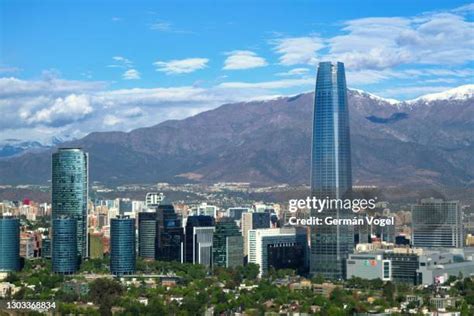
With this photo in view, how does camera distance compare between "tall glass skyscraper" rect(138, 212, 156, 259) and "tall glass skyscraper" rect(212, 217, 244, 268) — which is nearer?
"tall glass skyscraper" rect(212, 217, 244, 268)

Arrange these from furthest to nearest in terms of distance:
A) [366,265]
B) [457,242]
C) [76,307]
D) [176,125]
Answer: [176,125] → [457,242] → [366,265] → [76,307]

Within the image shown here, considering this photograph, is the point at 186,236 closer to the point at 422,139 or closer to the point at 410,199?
the point at 410,199

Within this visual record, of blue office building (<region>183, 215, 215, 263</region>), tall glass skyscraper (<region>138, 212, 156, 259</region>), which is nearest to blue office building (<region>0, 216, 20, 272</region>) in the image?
tall glass skyscraper (<region>138, 212, 156, 259</region>)

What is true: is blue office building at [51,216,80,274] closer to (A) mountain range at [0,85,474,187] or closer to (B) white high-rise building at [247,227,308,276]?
(B) white high-rise building at [247,227,308,276]

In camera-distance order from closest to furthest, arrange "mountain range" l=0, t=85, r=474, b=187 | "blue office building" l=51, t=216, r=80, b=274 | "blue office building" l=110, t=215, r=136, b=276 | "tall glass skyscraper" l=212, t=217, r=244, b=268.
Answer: "blue office building" l=110, t=215, r=136, b=276
"blue office building" l=51, t=216, r=80, b=274
"tall glass skyscraper" l=212, t=217, r=244, b=268
"mountain range" l=0, t=85, r=474, b=187

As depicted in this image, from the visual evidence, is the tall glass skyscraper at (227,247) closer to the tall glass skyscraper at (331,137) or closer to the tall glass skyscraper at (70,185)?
the tall glass skyscraper at (331,137)

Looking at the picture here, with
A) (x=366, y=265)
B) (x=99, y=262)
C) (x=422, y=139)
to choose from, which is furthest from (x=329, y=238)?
(x=422, y=139)
